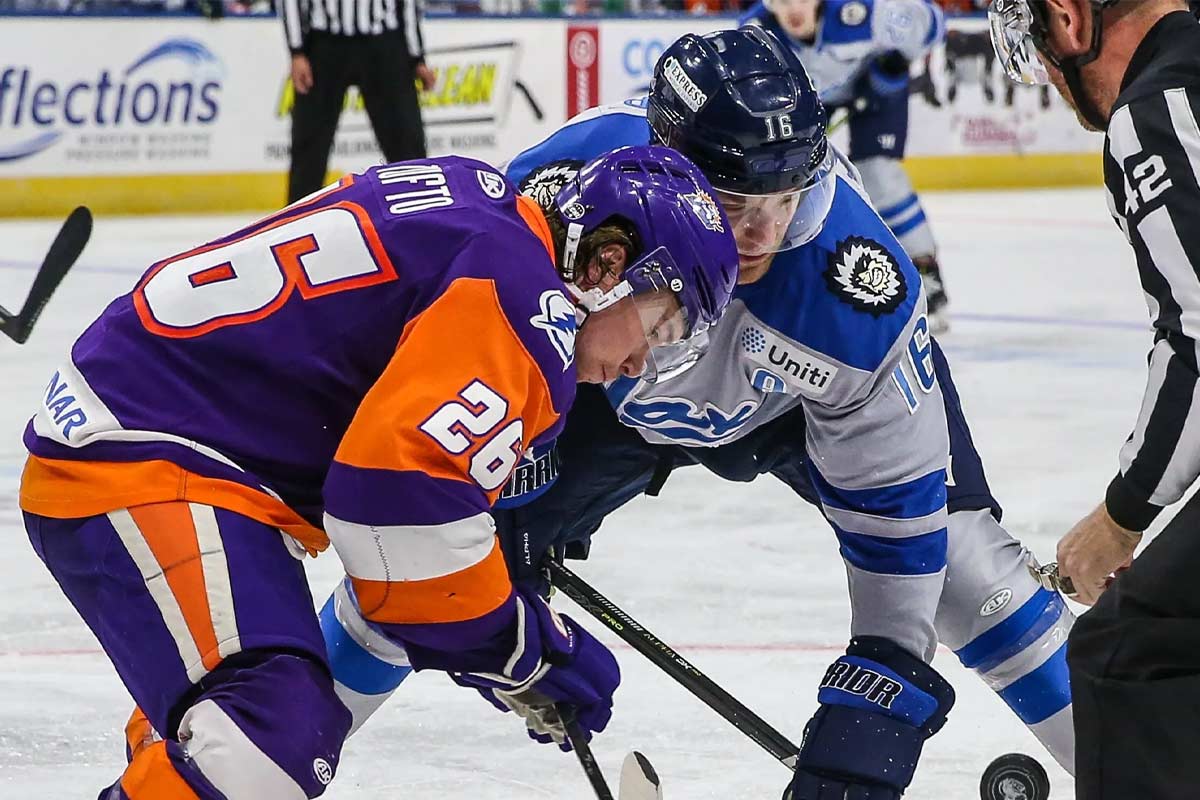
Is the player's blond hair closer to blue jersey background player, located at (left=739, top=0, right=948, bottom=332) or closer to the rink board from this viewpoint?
blue jersey background player, located at (left=739, top=0, right=948, bottom=332)

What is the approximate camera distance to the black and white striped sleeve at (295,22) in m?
7.31

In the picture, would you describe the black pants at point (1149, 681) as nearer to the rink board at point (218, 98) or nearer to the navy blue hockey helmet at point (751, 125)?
the navy blue hockey helmet at point (751, 125)

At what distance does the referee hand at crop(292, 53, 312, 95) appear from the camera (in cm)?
732

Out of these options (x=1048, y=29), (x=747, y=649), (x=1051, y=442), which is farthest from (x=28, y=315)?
(x=1048, y=29)

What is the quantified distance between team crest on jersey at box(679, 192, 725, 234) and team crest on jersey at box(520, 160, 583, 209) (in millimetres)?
159

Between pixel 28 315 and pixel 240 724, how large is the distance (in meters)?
2.69

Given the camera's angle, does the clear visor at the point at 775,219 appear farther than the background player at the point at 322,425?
Yes

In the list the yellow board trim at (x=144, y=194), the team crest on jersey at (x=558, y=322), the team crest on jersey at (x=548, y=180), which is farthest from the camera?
the yellow board trim at (x=144, y=194)

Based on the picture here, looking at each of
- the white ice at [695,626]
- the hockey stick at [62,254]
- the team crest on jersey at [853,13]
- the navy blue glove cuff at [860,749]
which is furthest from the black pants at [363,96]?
the navy blue glove cuff at [860,749]

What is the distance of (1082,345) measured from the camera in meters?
6.17

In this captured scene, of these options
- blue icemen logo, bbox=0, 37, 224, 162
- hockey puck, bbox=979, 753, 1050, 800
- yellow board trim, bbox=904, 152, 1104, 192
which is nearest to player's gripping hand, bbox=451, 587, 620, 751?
hockey puck, bbox=979, 753, 1050, 800

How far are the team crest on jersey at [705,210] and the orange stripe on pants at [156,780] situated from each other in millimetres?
750

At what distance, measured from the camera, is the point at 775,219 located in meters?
2.26

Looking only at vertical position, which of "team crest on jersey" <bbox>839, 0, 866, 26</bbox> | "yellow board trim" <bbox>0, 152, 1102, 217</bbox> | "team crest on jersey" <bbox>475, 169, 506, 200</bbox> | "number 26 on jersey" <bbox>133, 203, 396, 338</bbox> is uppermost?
"team crest on jersey" <bbox>475, 169, 506, 200</bbox>
